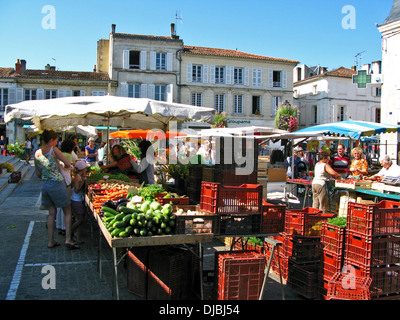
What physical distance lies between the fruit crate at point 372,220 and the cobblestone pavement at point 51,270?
120 cm

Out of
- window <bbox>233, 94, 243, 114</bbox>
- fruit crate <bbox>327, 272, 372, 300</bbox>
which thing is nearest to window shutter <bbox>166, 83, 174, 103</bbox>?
window <bbox>233, 94, 243, 114</bbox>

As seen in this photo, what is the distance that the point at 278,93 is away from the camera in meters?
35.1

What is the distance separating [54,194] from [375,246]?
4.59 metres

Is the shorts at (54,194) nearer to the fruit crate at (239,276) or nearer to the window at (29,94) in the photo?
the fruit crate at (239,276)

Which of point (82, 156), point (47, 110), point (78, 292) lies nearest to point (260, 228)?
point (78, 292)

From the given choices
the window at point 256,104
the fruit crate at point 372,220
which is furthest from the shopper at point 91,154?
the window at point 256,104

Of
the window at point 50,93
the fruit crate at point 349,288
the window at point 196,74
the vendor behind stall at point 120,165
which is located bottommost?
the fruit crate at point 349,288

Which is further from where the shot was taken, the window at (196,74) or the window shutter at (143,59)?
the window at (196,74)

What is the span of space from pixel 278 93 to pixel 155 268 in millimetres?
33008

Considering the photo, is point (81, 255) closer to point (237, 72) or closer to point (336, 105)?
point (237, 72)

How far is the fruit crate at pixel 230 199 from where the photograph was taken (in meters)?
3.98

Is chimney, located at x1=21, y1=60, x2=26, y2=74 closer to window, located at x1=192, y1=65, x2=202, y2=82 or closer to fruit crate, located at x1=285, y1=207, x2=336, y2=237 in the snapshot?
window, located at x1=192, y1=65, x2=202, y2=82

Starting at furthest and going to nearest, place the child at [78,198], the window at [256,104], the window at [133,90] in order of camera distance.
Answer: the window at [256,104] → the window at [133,90] → the child at [78,198]

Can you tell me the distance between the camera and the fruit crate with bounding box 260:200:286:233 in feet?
13.9
